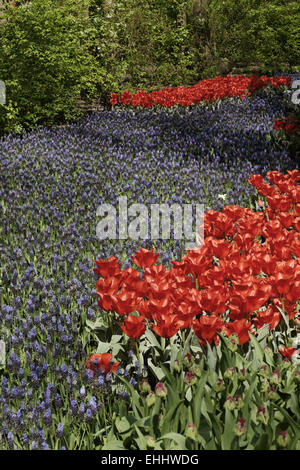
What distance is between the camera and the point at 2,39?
10906mm

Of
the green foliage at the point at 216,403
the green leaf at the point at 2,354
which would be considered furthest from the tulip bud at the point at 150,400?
the green leaf at the point at 2,354

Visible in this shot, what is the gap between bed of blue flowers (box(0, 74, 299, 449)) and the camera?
2.65 m

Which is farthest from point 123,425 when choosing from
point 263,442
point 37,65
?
point 37,65

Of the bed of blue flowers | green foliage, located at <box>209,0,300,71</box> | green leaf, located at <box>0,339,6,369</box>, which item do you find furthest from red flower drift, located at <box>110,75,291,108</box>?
green leaf, located at <box>0,339,6,369</box>

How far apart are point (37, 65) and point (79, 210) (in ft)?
21.4

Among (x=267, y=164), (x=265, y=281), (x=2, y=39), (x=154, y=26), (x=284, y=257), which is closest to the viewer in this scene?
(x=265, y=281)

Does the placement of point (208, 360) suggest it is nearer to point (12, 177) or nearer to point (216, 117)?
point (12, 177)

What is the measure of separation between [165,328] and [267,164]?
206 inches

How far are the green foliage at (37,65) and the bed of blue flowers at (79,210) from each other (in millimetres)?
883

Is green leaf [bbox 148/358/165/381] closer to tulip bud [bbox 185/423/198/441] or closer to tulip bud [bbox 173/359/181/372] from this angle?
tulip bud [bbox 173/359/181/372]

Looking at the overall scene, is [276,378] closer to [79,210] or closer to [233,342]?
[233,342]
